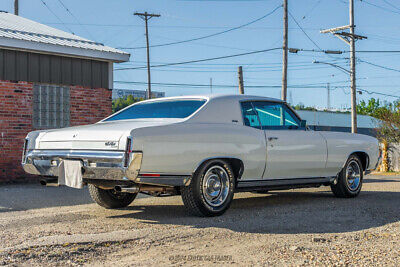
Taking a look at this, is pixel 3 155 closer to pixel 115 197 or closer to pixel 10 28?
pixel 10 28

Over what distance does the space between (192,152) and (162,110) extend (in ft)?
3.48

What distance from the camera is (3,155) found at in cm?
1234

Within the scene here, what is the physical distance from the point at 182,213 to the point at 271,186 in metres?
1.35

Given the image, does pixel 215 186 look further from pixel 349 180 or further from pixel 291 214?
pixel 349 180

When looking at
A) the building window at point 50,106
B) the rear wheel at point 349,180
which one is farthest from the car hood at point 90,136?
the building window at point 50,106

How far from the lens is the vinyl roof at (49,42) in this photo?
12.3 m

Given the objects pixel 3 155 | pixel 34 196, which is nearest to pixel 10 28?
pixel 3 155

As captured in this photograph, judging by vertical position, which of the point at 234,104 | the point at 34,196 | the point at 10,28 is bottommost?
the point at 34,196

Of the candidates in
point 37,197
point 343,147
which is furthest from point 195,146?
point 37,197

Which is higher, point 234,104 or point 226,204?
point 234,104

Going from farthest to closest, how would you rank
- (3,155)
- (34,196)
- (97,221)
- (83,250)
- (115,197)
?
(3,155) < (34,196) < (115,197) < (97,221) < (83,250)

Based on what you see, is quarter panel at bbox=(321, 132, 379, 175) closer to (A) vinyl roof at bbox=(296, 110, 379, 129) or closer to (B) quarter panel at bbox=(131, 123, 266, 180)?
(B) quarter panel at bbox=(131, 123, 266, 180)

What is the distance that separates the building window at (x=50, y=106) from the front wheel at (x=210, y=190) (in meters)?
7.49

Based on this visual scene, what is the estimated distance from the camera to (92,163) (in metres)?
6.12
